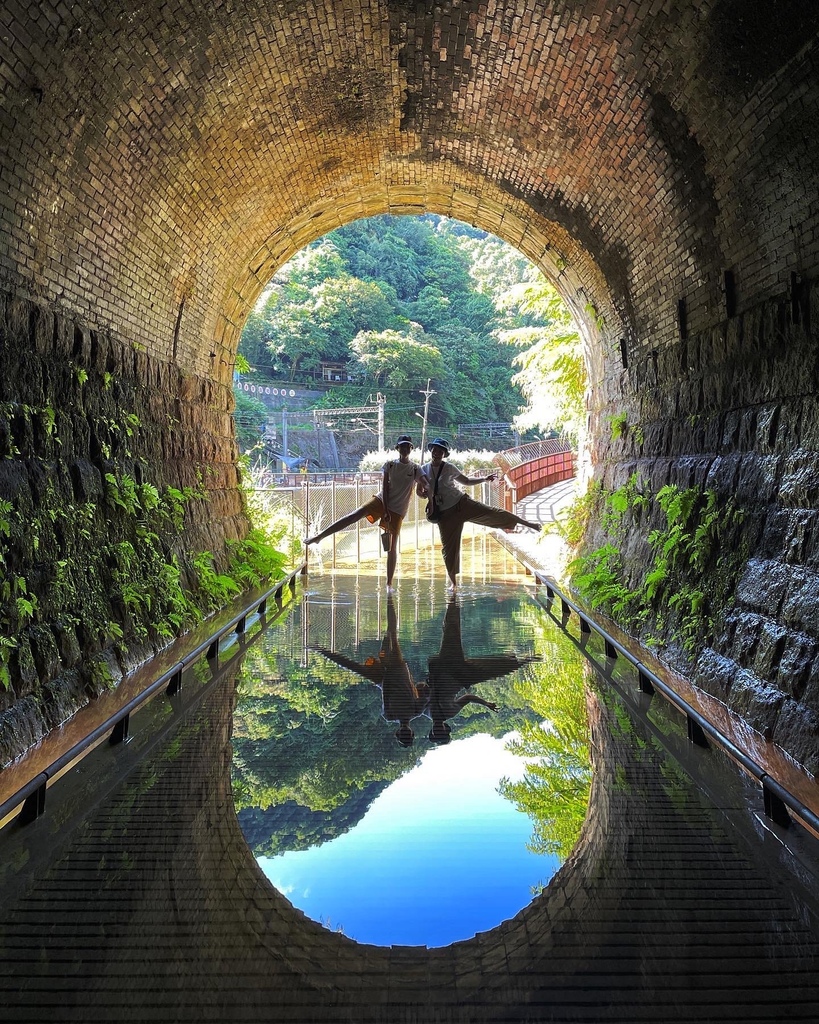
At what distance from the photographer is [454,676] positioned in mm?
6602

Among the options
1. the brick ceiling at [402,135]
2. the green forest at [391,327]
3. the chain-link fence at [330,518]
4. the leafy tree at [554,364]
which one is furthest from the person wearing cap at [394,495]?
the green forest at [391,327]

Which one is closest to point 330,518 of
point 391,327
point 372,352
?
point 372,352

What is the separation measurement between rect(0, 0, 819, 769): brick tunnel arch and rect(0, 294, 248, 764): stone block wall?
0.03 metres

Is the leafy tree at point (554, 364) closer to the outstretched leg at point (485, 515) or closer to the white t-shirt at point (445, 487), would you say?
the outstretched leg at point (485, 515)

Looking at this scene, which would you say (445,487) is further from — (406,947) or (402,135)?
(406,947)

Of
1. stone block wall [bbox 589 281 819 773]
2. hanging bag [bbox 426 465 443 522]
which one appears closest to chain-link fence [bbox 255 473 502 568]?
hanging bag [bbox 426 465 443 522]

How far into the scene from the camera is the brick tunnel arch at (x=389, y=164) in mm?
5516

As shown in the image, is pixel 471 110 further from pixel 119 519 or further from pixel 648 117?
pixel 119 519

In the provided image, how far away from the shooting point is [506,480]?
26.3 meters

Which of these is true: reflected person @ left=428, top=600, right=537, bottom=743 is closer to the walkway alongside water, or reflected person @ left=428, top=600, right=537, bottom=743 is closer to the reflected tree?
the reflected tree

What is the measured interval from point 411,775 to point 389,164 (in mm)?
8949

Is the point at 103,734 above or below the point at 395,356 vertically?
below

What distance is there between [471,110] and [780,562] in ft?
19.9

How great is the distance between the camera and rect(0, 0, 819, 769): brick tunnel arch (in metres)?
5.52
